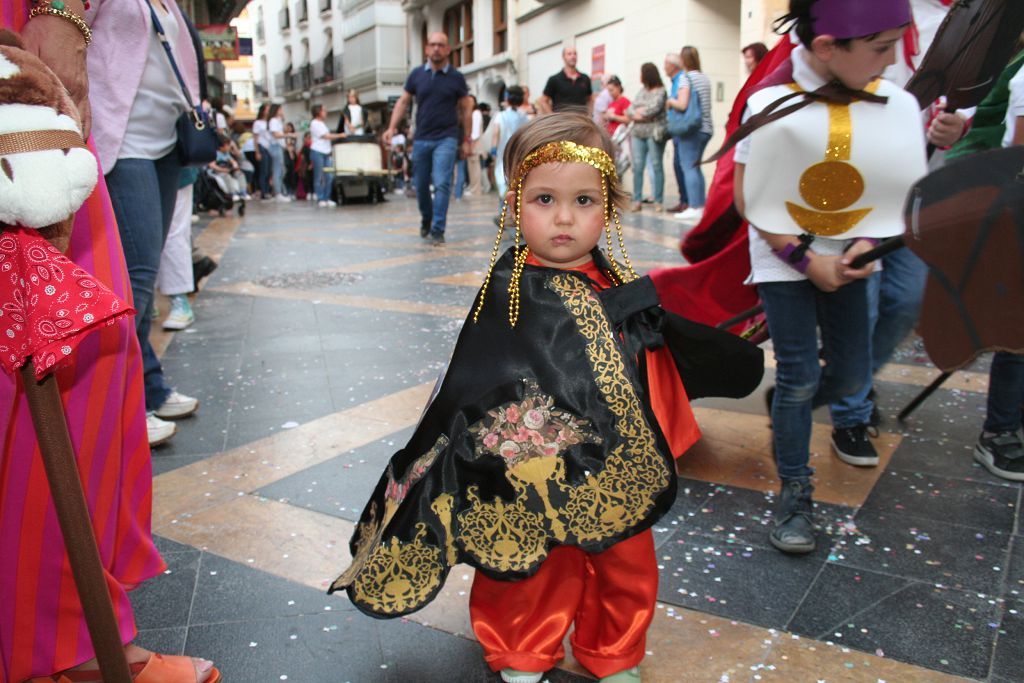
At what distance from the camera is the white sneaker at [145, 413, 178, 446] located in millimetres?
3213

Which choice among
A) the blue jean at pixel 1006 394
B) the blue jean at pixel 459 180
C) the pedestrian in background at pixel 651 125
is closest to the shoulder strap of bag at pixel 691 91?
the pedestrian in background at pixel 651 125

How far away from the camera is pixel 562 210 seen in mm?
1756

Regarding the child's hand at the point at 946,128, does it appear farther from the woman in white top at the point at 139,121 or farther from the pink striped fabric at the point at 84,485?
the woman in white top at the point at 139,121

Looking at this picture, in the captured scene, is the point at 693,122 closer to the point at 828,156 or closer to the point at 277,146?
the point at 828,156

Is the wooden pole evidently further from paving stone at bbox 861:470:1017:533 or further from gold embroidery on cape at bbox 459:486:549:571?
paving stone at bbox 861:470:1017:533

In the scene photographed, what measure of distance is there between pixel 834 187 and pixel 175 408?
2.65m

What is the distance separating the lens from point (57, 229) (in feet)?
4.69

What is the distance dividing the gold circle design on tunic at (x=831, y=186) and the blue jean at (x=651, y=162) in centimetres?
961

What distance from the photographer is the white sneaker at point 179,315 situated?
5.21 meters

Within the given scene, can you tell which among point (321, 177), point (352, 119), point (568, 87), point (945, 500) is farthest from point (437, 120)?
point (352, 119)

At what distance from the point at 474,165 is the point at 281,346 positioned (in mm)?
15175

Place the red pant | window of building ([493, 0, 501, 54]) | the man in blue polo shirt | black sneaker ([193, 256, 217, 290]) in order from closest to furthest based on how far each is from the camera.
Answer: the red pant
black sneaker ([193, 256, 217, 290])
the man in blue polo shirt
window of building ([493, 0, 501, 54])

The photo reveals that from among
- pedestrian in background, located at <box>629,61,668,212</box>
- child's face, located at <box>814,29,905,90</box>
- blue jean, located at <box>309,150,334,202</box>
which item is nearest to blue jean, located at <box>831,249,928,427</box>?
child's face, located at <box>814,29,905,90</box>

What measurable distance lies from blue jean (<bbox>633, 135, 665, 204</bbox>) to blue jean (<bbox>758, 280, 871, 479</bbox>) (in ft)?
30.9
